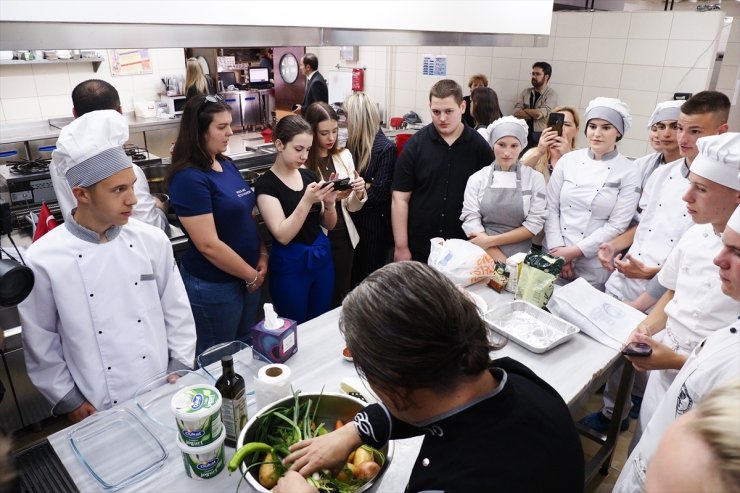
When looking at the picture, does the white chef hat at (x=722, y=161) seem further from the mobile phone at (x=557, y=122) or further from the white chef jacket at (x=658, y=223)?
the mobile phone at (x=557, y=122)

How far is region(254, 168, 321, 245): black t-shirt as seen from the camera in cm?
235

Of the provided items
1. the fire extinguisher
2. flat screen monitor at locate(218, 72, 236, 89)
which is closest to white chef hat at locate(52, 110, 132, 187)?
the fire extinguisher

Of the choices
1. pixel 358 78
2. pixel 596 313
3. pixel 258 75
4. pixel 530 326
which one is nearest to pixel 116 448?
pixel 530 326

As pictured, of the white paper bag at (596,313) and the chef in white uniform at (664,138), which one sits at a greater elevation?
the chef in white uniform at (664,138)

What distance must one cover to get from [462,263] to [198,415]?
4.58ft

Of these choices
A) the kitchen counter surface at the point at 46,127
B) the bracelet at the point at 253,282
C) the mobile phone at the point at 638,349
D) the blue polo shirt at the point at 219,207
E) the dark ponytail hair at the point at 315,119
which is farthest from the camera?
the kitchen counter surface at the point at 46,127

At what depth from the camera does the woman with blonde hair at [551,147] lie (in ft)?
9.63

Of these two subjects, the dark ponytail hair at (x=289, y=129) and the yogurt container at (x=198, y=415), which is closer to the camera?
the yogurt container at (x=198, y=415)

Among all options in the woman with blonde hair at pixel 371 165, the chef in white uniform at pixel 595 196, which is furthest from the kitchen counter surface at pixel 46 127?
the chef in white uniform at pixel 595 196

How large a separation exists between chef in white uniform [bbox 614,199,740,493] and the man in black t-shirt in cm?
149

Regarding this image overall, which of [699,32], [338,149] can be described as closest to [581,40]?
[699,32]

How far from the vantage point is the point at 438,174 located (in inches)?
107

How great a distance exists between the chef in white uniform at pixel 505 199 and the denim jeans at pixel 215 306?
122cm

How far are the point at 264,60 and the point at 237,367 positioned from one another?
291 inches
